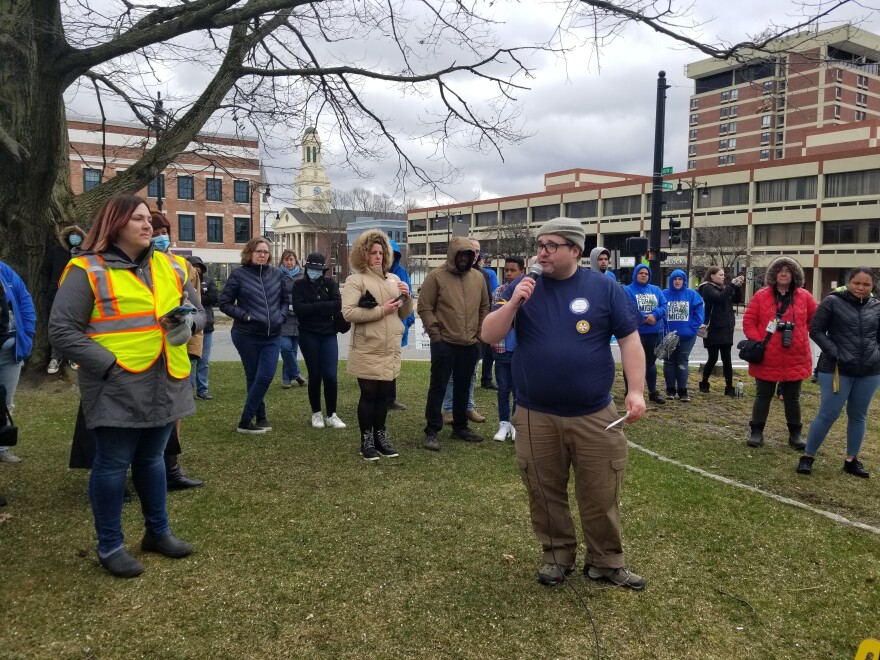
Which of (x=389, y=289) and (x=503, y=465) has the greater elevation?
(x=389, y=289)

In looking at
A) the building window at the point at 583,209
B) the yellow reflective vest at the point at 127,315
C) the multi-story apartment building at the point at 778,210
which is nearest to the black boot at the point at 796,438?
the yellow reflective vest at the point at 127,315

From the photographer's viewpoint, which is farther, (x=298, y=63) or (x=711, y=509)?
(x=298, y=63)

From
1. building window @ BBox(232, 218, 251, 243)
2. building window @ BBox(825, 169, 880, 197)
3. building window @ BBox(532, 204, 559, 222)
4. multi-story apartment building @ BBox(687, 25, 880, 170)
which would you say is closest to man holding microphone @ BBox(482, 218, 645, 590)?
building window @ BBox(232, 218, 251, 243)

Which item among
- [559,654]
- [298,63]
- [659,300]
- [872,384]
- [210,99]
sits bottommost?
[559,654]

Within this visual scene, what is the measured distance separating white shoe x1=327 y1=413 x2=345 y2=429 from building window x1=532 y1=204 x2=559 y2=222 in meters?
67.5

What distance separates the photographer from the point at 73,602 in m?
3.12

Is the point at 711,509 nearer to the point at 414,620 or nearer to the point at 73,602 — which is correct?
the point at 414,620

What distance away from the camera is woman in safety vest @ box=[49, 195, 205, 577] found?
10.3 feet

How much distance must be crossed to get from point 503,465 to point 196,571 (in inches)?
112

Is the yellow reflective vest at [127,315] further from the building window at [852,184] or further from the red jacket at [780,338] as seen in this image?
the building window at [852,184]

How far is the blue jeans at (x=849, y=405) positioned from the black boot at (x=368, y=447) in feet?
12.6

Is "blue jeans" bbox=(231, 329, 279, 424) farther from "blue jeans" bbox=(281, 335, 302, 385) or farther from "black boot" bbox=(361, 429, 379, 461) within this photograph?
Result: "blue jeans" bbox=(281, 335, 302, 385)

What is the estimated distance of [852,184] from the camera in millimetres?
51844

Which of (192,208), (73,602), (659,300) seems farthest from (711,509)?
(192,208)
